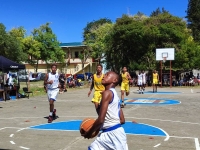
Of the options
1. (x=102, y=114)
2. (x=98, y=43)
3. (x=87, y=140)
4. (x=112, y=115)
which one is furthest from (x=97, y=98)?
(x=98, y=43)

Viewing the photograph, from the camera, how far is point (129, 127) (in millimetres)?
9336

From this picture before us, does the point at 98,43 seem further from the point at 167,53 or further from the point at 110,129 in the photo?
the point at 110,129

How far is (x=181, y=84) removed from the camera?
34.5 m

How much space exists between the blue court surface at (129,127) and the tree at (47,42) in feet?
143

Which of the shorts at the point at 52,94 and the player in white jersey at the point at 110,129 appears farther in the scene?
the shorts at the point at 52,94

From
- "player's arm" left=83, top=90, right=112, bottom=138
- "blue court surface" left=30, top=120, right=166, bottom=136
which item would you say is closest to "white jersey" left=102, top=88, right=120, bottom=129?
"player's arm" left=83, top=90, right=112, bottom=138

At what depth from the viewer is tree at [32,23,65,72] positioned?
52.8 m

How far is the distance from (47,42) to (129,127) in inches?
1786

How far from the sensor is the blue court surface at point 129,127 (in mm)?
8578

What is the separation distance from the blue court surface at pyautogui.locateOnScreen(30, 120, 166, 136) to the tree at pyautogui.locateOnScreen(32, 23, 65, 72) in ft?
143

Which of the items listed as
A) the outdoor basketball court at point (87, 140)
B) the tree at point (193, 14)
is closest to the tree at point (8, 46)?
the outdoor basketball court at point (87, 140)

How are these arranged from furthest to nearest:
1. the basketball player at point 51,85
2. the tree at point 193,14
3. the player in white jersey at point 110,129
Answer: the tree at point 193,14 → the basketball player at point 51,85 → the player in white jersey at point 110,129

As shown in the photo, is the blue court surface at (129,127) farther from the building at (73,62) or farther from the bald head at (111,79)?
the building at (73,62)

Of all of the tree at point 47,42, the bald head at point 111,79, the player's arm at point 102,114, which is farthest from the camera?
the tree at point 47,42
